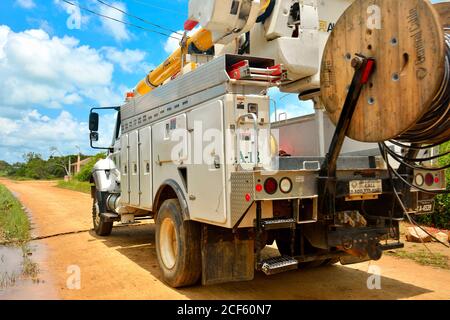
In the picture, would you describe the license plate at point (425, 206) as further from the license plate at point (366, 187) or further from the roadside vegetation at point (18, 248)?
the roadside vegetation at point (18, 248)

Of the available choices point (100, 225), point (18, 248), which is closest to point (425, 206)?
point (100, 225)

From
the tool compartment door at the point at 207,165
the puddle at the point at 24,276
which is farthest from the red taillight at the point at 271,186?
the puddle at the point at 24,276

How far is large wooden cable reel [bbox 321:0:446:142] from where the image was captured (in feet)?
11.2

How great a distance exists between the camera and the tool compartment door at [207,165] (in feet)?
14.6

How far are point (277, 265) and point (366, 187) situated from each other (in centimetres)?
119

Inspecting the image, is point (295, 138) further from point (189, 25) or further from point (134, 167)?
point (134, 167)

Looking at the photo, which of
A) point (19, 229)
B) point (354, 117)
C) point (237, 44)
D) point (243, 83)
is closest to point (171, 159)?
point (243, 83)

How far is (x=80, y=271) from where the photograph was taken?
21.6 ft

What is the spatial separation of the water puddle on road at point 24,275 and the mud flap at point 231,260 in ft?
6.61

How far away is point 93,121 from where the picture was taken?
29.8 ft

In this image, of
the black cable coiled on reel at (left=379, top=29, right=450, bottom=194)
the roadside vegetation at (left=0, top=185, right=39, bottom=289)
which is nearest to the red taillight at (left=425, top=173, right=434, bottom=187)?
the black cable coiled on reel at (left=379, top=29, right=450, bottom=194)

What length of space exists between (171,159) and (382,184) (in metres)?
2.51

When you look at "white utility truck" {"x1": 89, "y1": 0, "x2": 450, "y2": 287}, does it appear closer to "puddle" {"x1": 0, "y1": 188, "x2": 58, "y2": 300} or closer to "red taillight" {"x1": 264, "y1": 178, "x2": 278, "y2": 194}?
"red taillight" {"x1": 264, "y1": 178, "x2": 278, "y2": 194}

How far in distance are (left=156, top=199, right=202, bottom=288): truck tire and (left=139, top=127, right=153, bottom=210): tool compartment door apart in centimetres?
66
